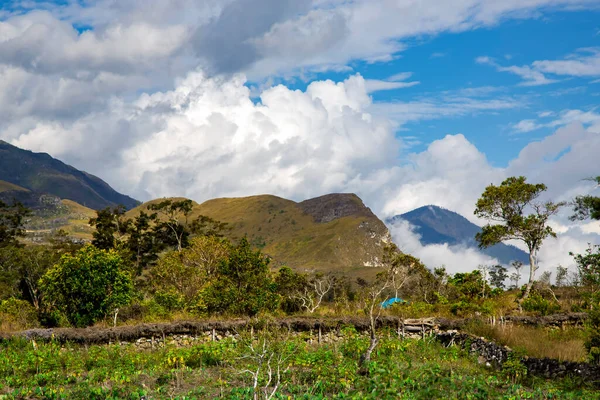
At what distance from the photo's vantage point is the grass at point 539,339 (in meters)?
17.1

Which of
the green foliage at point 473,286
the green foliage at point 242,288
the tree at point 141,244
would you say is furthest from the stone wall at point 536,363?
the tree at point 141,244

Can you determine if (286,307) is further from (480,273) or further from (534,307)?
(534,307)

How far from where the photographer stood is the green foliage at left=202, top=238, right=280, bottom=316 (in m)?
26.8

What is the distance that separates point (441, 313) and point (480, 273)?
11.8 m

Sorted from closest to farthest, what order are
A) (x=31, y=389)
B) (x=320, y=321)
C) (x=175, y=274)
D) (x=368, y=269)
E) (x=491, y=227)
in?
(x=31, y=389)
(x=320, y=321)
(x=491, y=227)
(x=175, y=274)
(x=368, y=269)

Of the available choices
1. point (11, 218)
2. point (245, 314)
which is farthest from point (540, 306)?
point (11, 218)

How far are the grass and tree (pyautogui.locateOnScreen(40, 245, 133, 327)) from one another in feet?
49.7

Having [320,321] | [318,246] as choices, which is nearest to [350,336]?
[320,321]

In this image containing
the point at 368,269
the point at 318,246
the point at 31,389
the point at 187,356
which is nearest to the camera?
the point at 31,389

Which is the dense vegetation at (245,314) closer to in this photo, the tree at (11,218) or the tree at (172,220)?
the tree at (172,220)

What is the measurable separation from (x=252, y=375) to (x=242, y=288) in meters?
12.2

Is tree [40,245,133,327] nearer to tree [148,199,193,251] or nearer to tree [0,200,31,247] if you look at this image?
tree [148,199,193,251]

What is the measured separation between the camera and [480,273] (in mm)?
36250

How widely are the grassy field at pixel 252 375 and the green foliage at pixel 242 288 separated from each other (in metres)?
7.40
